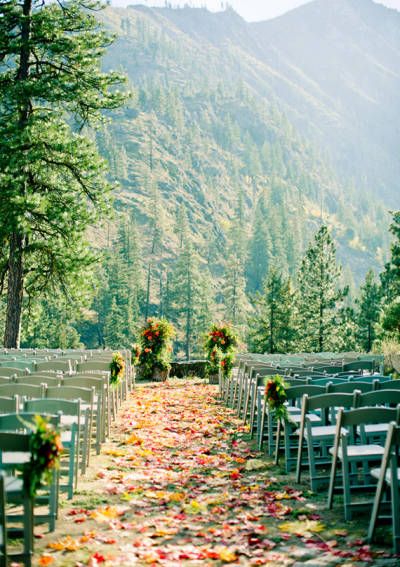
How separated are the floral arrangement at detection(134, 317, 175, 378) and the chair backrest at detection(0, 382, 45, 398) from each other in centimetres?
1219

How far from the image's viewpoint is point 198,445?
30.5 ft

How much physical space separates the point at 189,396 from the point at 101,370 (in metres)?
5.00

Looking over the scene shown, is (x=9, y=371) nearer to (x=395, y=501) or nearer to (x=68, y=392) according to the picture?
(x=68, y=392)

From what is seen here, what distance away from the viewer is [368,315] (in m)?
57.7

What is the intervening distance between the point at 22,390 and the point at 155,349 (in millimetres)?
12731

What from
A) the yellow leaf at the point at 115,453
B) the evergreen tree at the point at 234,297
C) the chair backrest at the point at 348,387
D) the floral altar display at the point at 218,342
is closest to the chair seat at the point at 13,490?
the yellow leaf at the point at 115,453

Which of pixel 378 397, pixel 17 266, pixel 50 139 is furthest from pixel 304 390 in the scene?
pixel 17 266

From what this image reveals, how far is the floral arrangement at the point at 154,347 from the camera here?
19375mm

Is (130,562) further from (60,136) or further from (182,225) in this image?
(182,225)

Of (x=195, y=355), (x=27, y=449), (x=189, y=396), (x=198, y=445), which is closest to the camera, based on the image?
(x=27, y=449)

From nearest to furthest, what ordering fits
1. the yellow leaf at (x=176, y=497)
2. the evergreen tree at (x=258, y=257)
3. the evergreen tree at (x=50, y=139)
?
the yellow leaf at (x=176, y=497) → the evergreen tree at (x=50, y=139) → the evergreen tree at (x=258, y=257)

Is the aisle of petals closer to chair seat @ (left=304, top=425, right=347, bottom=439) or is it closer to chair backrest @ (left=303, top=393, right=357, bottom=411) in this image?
chair seat @ (left=304, top=425, right=347, bottom=439)

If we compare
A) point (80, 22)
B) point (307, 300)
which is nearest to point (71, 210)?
point (80, 22)

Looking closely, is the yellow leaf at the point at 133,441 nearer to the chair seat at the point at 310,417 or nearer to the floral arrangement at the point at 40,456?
the chair seat at the point at 310,417
